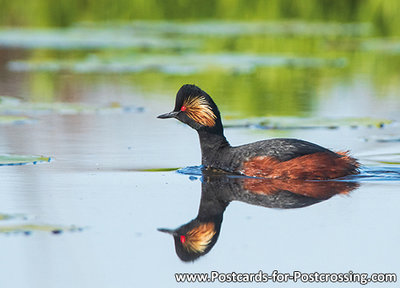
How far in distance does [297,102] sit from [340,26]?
49.4 feet

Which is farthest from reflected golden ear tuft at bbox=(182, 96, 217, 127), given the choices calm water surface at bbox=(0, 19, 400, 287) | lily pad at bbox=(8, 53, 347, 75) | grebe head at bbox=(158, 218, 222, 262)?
lily pad at bbox=(8, 53, 347, 75)

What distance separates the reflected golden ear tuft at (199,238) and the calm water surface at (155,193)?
0.11 m

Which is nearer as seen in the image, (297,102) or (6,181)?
(6,181)

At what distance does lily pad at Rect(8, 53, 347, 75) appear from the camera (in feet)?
63.3

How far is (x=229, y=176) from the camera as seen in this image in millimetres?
9320

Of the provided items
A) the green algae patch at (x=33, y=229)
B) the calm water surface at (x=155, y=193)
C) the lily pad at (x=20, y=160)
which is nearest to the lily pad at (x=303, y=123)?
the calm water surface at (x=155, y=193)

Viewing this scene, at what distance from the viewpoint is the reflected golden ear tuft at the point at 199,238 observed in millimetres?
6535

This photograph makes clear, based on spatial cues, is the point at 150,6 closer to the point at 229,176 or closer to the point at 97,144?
the point at 97,144

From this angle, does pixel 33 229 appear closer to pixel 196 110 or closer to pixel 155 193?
pixel 155 193

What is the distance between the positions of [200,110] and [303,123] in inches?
108

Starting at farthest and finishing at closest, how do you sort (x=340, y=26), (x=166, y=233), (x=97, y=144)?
1. (x=340, y=26)
2. (x=97, y=144)
3. (x=166, y=233)

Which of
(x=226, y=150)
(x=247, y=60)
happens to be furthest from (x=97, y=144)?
(x=247, y=60)

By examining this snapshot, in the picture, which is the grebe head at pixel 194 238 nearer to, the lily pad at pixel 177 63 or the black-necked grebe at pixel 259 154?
the black-necked grebe at pixel 259 154

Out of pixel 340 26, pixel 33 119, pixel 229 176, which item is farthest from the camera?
pixel 340 26
